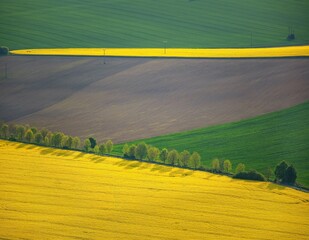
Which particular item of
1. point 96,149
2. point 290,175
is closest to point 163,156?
point 96,149

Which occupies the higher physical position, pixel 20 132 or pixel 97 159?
pixel 20 132

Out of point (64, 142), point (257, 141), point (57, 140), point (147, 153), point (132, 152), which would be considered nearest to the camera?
point (147, 153)

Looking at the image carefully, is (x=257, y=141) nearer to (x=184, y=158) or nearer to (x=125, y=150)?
(x=184, y=158)

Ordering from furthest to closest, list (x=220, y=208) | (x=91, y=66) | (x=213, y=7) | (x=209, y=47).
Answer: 1. (x=213, y=7)
2. (x=209, y=47)
3. (x=91, y=66)
4. (x=220, y=208)

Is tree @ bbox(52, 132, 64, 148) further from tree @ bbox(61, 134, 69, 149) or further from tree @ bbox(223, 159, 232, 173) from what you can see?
tree @ bbox(223, 159, 232, 173)

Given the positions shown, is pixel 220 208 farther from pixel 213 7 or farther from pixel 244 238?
pixel 213 7

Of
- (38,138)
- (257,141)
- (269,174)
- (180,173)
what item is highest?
(257,141)

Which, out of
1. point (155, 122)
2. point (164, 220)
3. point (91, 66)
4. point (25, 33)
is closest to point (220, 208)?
point (164, 220)

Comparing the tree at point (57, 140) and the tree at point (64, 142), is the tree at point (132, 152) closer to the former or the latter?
the tree at point (64, 142)
